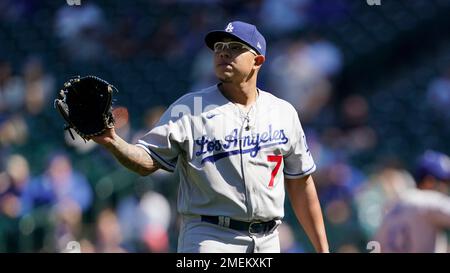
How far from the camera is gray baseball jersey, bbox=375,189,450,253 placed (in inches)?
214

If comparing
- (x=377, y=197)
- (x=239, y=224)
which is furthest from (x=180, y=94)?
(x=239, y=224)

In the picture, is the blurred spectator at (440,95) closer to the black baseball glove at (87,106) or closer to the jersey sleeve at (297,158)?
the jersey sleeve at (297,158)

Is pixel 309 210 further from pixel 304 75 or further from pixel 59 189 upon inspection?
pixel 59 189

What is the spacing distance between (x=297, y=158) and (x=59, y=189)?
3224mm

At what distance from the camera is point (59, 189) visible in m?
6.88

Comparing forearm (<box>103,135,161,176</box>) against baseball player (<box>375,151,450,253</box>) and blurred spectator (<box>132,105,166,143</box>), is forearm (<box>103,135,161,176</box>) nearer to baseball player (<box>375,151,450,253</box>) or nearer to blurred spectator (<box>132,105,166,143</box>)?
baseball player (<box>375,151,450,253</box>)

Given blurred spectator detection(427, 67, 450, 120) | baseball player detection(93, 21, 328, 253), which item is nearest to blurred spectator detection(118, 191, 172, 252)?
blurred spectator detection(427, 67, 450, 120)

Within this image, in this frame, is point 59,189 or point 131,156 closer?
point 131,156

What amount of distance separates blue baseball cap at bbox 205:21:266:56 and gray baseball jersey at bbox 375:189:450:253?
6.19 feet

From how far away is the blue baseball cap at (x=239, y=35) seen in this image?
394cm

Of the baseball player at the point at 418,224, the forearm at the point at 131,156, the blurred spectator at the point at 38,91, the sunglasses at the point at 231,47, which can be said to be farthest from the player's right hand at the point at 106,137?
the blurred spectator at the point at 38,91

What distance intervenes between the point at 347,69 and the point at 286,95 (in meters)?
0.57

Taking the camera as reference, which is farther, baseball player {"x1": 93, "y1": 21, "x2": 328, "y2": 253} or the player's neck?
the player's neck
